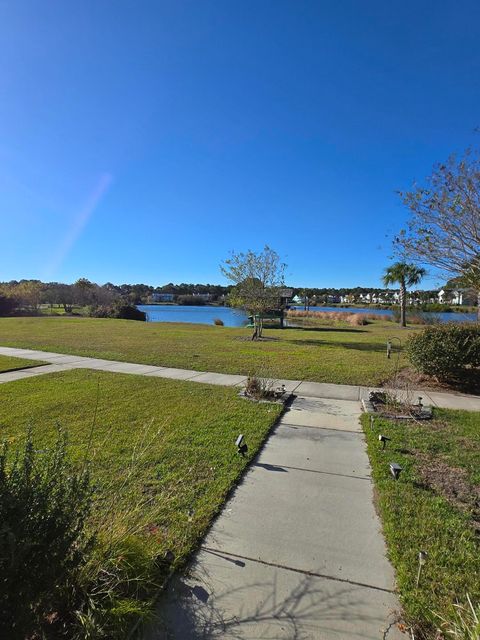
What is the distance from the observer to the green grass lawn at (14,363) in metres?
8.96

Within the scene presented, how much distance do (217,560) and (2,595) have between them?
4.60 feet

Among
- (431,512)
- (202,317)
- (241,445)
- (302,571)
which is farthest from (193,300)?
(302,571)

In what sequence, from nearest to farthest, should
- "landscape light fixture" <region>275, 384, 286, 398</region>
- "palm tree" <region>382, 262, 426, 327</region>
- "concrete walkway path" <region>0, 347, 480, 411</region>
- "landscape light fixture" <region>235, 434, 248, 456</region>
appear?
"landscape light fixture" <region>235, 434, 248, 456</region>, "landscape light fixture" <region>275, 384, 286, 398</region>, "concrete walkway path" <region>0, 347, 480, 411</region>, "palm tree" <region>382, 262, 426, 327</region>

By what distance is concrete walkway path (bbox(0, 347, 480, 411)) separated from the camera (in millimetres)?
6926

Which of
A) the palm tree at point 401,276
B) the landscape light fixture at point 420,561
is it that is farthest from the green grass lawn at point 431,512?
the palm tree at point 401,276

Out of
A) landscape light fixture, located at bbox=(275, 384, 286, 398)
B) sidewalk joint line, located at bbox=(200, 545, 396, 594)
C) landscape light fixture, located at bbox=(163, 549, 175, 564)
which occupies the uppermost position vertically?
landscape light fixture, located at bbox=(275, 384, 286, 398)

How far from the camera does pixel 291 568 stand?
2410 millimetres

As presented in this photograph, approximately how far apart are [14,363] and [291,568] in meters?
9.63

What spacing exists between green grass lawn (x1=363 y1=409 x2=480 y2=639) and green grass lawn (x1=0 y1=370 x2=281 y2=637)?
1412mm

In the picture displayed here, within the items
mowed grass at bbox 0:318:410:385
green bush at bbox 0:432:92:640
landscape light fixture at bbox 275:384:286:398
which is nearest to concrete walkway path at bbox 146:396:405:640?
green bush at bbox 0:432:92:640

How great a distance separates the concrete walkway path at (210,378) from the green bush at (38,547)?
559 cm

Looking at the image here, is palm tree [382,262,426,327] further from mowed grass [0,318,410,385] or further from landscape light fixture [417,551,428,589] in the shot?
landscape light fixture [417,551,428,589]

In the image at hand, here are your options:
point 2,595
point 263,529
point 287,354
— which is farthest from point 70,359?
point 2,595

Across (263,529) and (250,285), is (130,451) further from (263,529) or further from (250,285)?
(250,285)
